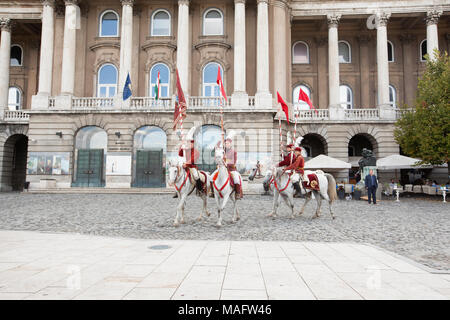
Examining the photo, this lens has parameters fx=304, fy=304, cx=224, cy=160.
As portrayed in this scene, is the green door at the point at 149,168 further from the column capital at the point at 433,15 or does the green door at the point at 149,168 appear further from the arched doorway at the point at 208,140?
the column capital at the point at 433,15

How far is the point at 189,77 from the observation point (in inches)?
1071

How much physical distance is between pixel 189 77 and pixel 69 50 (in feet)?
33.8

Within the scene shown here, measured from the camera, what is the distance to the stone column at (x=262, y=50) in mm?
25172

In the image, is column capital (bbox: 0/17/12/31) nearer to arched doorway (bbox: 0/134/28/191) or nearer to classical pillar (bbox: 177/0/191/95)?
arched doorway (bbox: 0/134/28/191)

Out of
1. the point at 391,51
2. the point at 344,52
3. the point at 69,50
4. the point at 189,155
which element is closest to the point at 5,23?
the point at 69,50

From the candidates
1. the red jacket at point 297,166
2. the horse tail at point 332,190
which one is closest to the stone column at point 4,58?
the red jacket at point 297,166

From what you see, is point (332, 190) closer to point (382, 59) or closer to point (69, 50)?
point (382, 59)

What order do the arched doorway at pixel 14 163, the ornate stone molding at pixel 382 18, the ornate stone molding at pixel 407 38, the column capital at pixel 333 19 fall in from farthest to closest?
the ornate stone molding at pixel 407 38
the column capital at pixel 333 19
the arched doorway at pixel 14 163
the ornate stone molding at pixel 382 18

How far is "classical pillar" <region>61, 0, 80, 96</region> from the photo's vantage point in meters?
25.4

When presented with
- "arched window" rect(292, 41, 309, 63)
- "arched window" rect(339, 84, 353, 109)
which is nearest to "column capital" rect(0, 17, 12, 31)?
"arched window" rect(292, 41, 309, 63)

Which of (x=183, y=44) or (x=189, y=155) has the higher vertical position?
(x=183, y=44)

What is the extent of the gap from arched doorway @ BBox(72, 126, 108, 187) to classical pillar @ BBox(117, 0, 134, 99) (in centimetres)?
413

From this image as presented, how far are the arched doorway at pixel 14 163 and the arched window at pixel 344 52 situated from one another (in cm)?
3353
